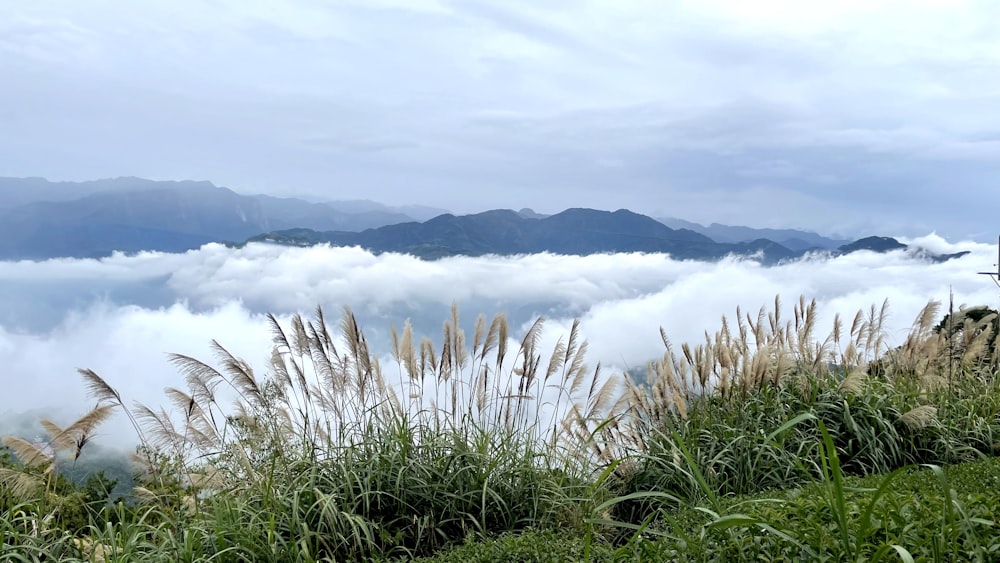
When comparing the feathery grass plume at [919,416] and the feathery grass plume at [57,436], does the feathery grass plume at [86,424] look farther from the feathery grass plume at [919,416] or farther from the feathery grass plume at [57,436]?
the feathery grass plume at [919,416]

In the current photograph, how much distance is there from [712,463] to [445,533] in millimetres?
1817

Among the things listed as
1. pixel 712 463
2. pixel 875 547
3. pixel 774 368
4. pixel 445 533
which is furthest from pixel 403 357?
pixel 875 547

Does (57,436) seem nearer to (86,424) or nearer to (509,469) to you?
(86,424)

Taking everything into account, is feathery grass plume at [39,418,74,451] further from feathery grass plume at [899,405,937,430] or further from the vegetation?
feathery grass plume at [899,405,937,430]

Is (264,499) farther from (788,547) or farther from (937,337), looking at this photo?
(937,337)

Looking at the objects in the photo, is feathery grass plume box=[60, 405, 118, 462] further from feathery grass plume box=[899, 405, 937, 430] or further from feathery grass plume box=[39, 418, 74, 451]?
feathery grass plume box=[899, 405, 937, 430]

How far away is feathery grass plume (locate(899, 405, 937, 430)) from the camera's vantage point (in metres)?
5.59

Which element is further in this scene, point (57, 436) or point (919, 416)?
point (919, 416)

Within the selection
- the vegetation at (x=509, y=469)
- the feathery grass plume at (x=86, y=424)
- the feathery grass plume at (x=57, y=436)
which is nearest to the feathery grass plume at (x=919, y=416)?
the vegetation at (x=509, y=469)

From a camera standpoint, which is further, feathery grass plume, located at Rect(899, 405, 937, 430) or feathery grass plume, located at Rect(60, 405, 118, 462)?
feathery grass plume, located at Rect(899, 405, 937, 430)

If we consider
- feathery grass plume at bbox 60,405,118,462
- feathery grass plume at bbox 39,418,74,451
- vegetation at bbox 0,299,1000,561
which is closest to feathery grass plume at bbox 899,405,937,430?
vegetation at bbox 0,299,1000,561

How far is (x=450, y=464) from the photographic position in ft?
15.1

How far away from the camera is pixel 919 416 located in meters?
5.67

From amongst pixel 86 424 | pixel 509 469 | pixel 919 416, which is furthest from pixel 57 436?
pixel 919 416
